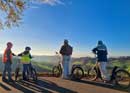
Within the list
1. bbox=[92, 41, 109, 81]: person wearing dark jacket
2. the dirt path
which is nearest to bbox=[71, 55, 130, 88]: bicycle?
the dirt path

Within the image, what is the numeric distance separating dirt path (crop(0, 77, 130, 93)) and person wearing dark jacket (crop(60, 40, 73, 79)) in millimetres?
2249

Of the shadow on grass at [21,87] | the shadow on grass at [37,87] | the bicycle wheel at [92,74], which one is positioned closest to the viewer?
the shadow on grass at [21,87]

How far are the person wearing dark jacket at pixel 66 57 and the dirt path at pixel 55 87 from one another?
2249 millimetres

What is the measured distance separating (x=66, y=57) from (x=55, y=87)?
4.95 metres

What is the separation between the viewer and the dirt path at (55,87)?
1797 centimetres

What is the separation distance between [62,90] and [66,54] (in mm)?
5880

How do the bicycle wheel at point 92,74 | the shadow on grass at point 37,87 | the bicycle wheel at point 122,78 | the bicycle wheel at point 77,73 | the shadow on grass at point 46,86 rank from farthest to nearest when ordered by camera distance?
1. the bicycle wheel at point 77,73
2. the bicycle wheel at point 92,74
3. the bicycle wheel at point 122,78
4. the shadow on grass at point 46,86
5. the shadow on grass at point 37,87

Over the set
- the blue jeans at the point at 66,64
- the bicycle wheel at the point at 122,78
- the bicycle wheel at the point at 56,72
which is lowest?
the bicycle wheel at the point at 122,78

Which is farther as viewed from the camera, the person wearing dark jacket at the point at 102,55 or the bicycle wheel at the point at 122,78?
the person wearing dark jacket at the point at 102,55

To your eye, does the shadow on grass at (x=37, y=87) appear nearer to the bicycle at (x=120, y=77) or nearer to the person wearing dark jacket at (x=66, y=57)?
the person wearing dark jacket at (x=66, y=57)

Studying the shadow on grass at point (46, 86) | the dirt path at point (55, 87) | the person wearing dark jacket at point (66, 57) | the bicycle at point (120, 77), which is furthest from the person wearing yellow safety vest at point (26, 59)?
the bicycle at point (120, 77)

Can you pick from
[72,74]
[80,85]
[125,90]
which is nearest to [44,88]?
[80,85]

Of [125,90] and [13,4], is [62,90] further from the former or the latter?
[13,4]

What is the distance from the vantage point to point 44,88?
18672 millimetres
